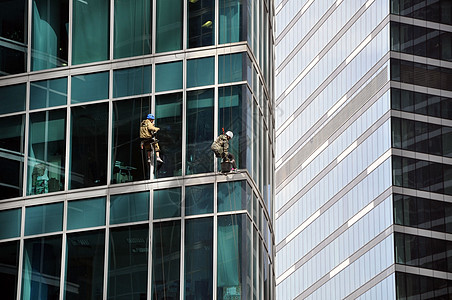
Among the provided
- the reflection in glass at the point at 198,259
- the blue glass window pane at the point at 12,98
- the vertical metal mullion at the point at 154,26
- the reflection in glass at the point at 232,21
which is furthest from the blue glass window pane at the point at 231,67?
the blue glass window pane at the point at 12,98

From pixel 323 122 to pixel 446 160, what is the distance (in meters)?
18.6

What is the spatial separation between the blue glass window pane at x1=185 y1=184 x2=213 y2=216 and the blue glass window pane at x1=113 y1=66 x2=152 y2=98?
388 cm

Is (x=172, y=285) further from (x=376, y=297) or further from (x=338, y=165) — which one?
(x=338, y=165)

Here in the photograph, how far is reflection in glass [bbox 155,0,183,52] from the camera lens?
125 ft

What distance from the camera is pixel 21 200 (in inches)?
1469

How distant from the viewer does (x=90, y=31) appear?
39.1 meters

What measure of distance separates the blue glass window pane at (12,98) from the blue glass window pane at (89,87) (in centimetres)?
179

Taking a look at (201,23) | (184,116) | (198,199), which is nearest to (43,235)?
(198,199)

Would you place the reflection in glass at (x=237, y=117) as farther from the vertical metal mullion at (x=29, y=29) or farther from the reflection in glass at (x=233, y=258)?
the vertical metal mullion at (x=29, y=29)

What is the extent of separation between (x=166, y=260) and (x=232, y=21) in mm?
8466

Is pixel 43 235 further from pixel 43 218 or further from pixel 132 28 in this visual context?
pixel 132 28

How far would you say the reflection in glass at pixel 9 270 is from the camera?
36.7 meters

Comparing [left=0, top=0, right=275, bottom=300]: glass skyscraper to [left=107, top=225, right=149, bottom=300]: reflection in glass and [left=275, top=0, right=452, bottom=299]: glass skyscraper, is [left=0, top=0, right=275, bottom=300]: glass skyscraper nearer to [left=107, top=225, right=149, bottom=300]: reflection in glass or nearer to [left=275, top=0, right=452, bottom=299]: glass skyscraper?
[left=107, top=225, right=149, bottom=300]: reflection in glass

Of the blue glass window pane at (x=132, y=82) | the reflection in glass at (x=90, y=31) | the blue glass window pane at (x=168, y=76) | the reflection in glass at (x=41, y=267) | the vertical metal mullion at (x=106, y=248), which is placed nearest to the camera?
the vertical metal mullion at (x=106, y=248)
